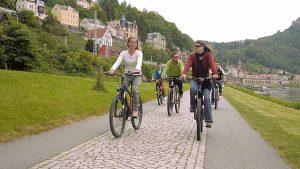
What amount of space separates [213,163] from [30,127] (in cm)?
448

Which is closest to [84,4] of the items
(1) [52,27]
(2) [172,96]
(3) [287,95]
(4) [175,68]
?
(1) [52,27]

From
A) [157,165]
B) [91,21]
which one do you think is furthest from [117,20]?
[157,165]

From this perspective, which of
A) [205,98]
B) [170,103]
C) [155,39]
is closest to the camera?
[205,98]

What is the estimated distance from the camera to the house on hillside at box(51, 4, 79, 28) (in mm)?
130375

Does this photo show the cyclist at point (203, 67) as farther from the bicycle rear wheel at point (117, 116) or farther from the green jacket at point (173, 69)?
A: the green jacket at point (173, 69)

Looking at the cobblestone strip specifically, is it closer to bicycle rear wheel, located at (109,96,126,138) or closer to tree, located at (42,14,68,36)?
bicycle rear wheel, located at (109,96,126,138)

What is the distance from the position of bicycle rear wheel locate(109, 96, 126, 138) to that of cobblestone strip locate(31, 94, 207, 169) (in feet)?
0.58

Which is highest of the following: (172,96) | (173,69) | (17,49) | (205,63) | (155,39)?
(155,39)

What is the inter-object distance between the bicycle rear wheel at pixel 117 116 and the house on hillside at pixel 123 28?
142 meters

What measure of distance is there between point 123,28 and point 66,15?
3612cm

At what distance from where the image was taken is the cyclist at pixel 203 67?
9891mm

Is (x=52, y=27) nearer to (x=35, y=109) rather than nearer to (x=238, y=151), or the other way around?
(x=35, y=109)

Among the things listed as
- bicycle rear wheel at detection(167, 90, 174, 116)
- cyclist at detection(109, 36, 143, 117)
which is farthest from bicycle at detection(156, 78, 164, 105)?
cyclist at detection(109, 36, 143, 117)

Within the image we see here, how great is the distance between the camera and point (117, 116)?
926 cm
